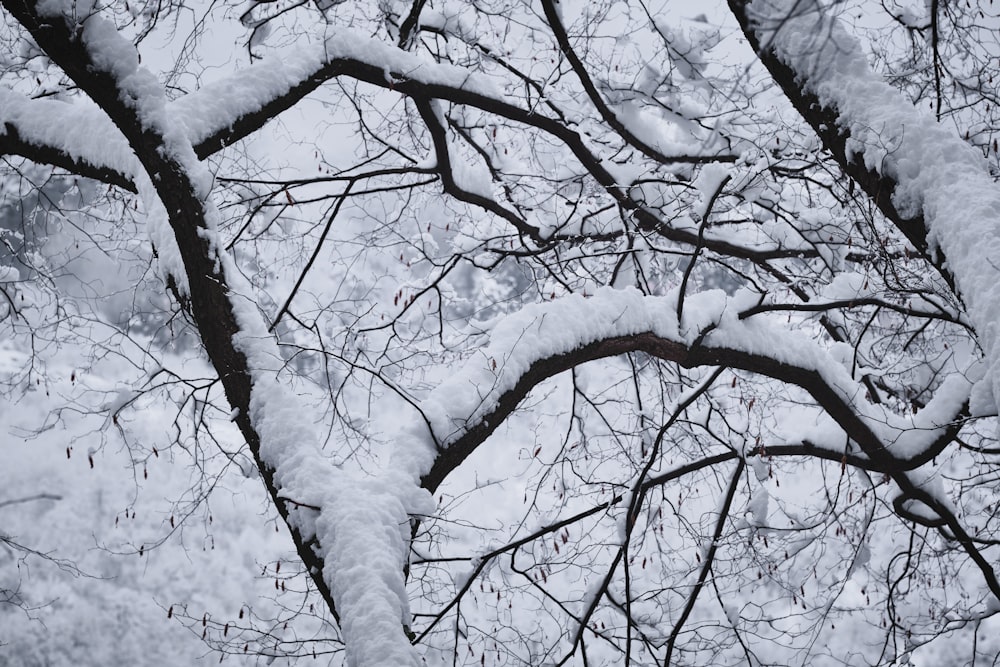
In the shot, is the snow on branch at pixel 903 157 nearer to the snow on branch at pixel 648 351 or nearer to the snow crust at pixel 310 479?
the snow on branch at pixel 648 351

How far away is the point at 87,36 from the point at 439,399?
1821mm

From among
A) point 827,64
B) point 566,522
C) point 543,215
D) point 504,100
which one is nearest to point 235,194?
point 504,100

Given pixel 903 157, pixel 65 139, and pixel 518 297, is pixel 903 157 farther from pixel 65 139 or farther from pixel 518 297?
pixel 65 139

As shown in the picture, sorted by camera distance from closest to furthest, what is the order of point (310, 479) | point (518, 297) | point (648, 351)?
point (310, 479) → point (648, 351) → point (518, 297)

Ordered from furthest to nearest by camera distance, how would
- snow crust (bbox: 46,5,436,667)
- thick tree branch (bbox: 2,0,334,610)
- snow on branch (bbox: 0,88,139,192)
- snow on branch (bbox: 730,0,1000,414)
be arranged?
snow on branch (bbox: 0,88,139,192) < thick tree branch (bbox: 2,0,334,610) < snow on branch (bbox: 730,0,1000,414) < snow crust (bbox: 46,5,436,667)

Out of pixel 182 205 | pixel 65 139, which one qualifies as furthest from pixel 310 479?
pixel 65 139

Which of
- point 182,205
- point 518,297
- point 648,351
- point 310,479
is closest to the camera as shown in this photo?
point 310,479

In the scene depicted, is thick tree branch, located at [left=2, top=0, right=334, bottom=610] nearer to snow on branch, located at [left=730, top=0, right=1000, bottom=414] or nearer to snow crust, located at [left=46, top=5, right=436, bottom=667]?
snow crust, located at [left=46, top=5, right=436, bottom=667]

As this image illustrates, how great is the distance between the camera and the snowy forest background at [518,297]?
2.29 metres

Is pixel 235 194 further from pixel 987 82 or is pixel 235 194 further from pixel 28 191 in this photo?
pixel 987 82

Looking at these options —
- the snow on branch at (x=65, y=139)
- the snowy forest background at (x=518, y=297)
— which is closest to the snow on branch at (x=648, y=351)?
the snowy forest background at (x=518, y=297)

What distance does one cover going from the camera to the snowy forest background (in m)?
2.29

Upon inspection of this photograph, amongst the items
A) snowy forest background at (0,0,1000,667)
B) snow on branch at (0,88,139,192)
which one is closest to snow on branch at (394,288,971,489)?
snowy forest background at (0,0,1000,667)

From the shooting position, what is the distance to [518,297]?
4.37m
